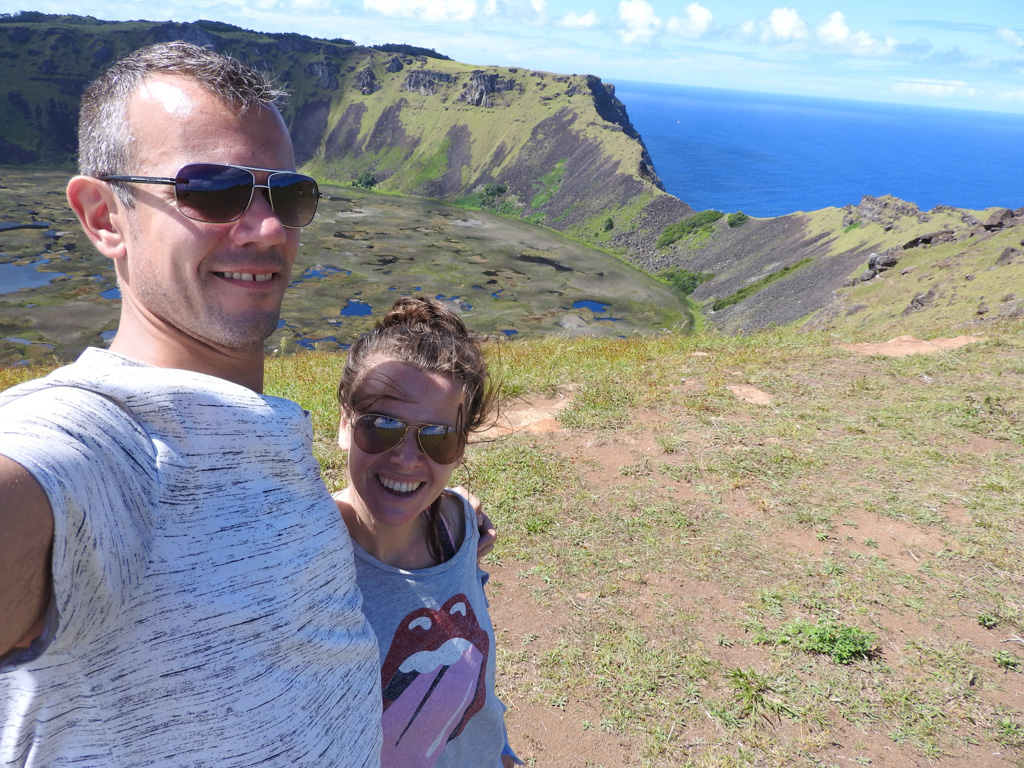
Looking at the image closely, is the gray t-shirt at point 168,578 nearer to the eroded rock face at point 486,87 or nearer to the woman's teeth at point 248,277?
the woman's teeth at point 248,277

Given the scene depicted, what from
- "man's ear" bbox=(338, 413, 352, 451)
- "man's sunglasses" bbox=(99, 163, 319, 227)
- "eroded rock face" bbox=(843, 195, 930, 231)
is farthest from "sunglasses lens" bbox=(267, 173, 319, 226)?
"eroded rock face" bbox=(843, 195, 930, 231)

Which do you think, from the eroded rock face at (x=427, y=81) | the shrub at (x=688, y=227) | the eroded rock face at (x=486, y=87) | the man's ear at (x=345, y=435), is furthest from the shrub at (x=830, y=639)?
the eroded rock face at (x=427, y=81)

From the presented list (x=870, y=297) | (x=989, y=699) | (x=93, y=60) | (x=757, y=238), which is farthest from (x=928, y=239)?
(x=93, y=60)

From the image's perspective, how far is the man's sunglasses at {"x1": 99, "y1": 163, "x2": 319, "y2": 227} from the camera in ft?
4.66

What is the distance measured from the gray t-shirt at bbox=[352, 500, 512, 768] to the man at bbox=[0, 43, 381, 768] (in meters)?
0.44

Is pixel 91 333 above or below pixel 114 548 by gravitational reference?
below

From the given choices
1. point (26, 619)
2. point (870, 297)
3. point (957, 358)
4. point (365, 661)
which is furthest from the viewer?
point (870, 297)

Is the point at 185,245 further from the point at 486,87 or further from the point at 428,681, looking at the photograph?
the point at 486,87

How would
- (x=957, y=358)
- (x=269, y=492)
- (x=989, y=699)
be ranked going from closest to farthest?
(x=269, y=492)
(x=989, y=699)
(x=957, y=358)

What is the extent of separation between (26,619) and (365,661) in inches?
28.2

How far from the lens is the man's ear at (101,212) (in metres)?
1.46

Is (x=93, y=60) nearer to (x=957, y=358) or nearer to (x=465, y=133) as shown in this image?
(x=465, y=133)

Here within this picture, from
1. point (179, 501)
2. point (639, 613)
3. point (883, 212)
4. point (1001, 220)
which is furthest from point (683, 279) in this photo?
point (179, 501)

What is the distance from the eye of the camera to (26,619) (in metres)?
0.92
